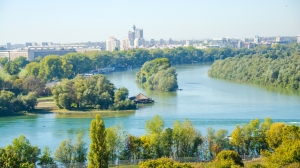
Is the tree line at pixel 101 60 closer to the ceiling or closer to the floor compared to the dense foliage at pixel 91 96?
closer to the ceiling

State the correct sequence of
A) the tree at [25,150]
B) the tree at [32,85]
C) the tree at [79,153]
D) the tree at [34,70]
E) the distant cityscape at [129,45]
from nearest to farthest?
the tree at [25,150], the tree at [79,153], the tree at [32,85], the tree at [34,70], the distant cityscape at [129,45]

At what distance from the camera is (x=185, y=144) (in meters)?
9.68

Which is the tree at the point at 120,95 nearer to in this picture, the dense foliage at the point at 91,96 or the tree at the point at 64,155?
the dense foliage at the point at 91,96

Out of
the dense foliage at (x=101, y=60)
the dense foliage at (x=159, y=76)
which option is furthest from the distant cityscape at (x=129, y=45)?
the dense foliage at (x=159, y=76)

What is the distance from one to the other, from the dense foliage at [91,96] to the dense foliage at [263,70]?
760 cm

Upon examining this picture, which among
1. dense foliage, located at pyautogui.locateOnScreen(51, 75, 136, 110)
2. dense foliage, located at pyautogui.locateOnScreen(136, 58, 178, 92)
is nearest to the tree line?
dense foliage, located at pyautogui.locateOnScreen(136, 58, 178, 92)

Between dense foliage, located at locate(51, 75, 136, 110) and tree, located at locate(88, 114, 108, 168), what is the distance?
7.51 m

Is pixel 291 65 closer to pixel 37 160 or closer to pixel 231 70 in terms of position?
pixel 231 70

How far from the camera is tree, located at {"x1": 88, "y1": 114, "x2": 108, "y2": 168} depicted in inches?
316

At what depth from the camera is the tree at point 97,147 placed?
26.3 feet

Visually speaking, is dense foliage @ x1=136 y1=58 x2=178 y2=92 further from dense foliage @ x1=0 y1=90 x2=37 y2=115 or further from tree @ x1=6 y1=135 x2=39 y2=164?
tree @ x1=6 y1=135 x2=39 y2=164

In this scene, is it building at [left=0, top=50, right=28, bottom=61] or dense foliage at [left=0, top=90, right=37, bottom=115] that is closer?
dense foliage at [left=0, top=90, right=37, bottom=115]

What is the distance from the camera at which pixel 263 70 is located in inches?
875

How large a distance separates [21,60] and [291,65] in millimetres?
18932
